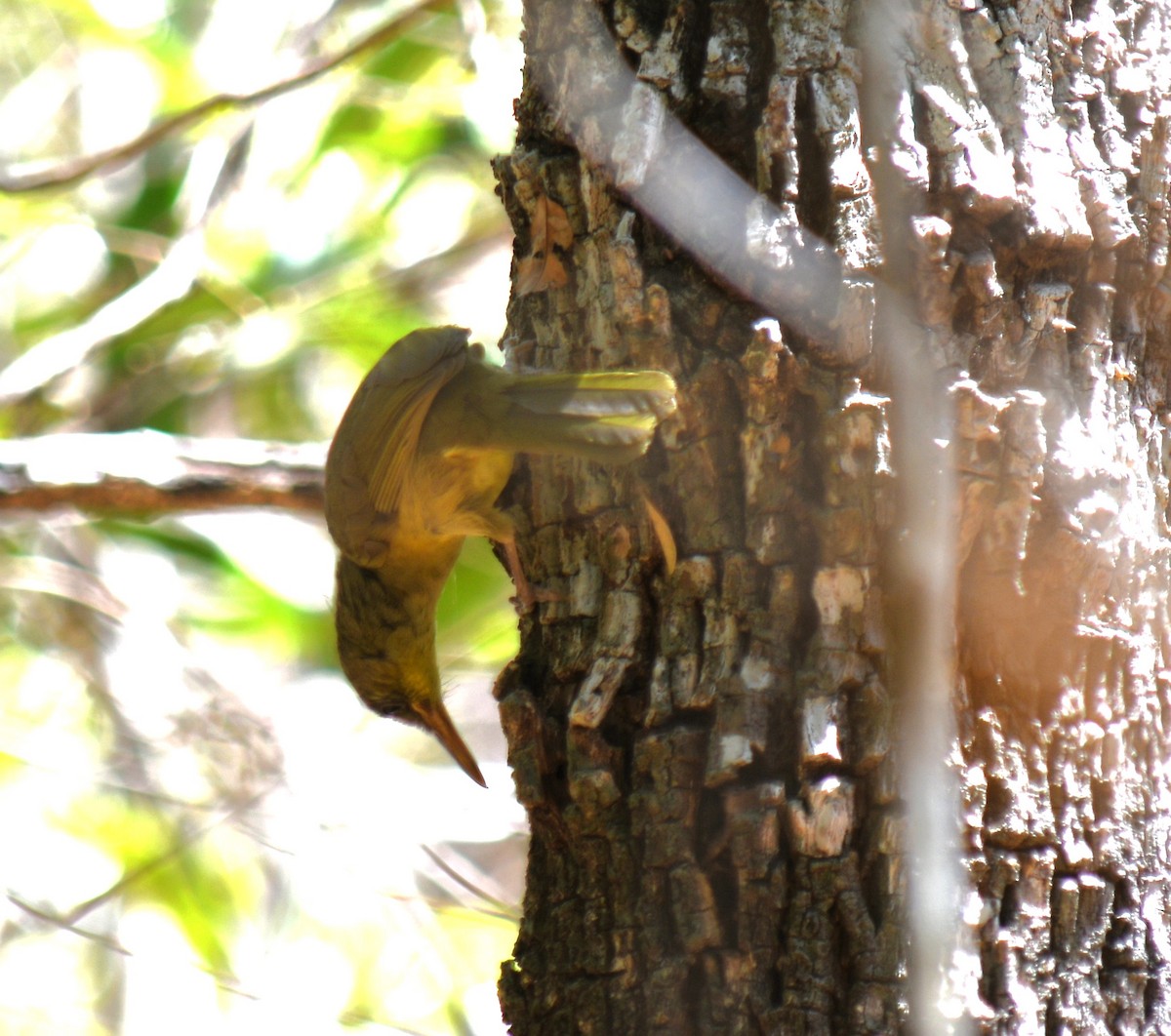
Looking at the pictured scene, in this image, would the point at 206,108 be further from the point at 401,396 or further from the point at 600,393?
the point at 600,393

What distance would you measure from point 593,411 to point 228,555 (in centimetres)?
361

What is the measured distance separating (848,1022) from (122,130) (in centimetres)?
574

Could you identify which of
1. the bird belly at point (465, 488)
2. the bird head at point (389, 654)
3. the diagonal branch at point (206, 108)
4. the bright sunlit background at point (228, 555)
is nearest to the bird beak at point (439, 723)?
the bird head at point (389, 654)

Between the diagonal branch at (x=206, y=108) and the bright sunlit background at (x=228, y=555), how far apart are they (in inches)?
4.6

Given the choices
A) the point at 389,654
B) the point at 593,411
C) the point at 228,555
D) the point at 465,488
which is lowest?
the point at 389,654

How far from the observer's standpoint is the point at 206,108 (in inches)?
173

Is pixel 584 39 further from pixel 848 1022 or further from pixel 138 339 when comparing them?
pixel 138 339

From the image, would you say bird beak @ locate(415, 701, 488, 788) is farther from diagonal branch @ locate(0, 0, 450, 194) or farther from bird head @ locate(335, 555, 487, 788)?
diagonal branch @ locate(0, 0, 450, 194)

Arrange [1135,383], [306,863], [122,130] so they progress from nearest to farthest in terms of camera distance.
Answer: [1135,383], [306,863], [122,130]

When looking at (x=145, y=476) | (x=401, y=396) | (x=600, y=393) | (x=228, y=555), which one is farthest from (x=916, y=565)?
(x=228, y=555)

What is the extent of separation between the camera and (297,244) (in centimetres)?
565

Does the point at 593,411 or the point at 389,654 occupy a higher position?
the point at 593,411

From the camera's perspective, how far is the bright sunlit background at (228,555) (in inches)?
189

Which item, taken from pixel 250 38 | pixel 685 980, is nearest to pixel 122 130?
pixel 250 38
